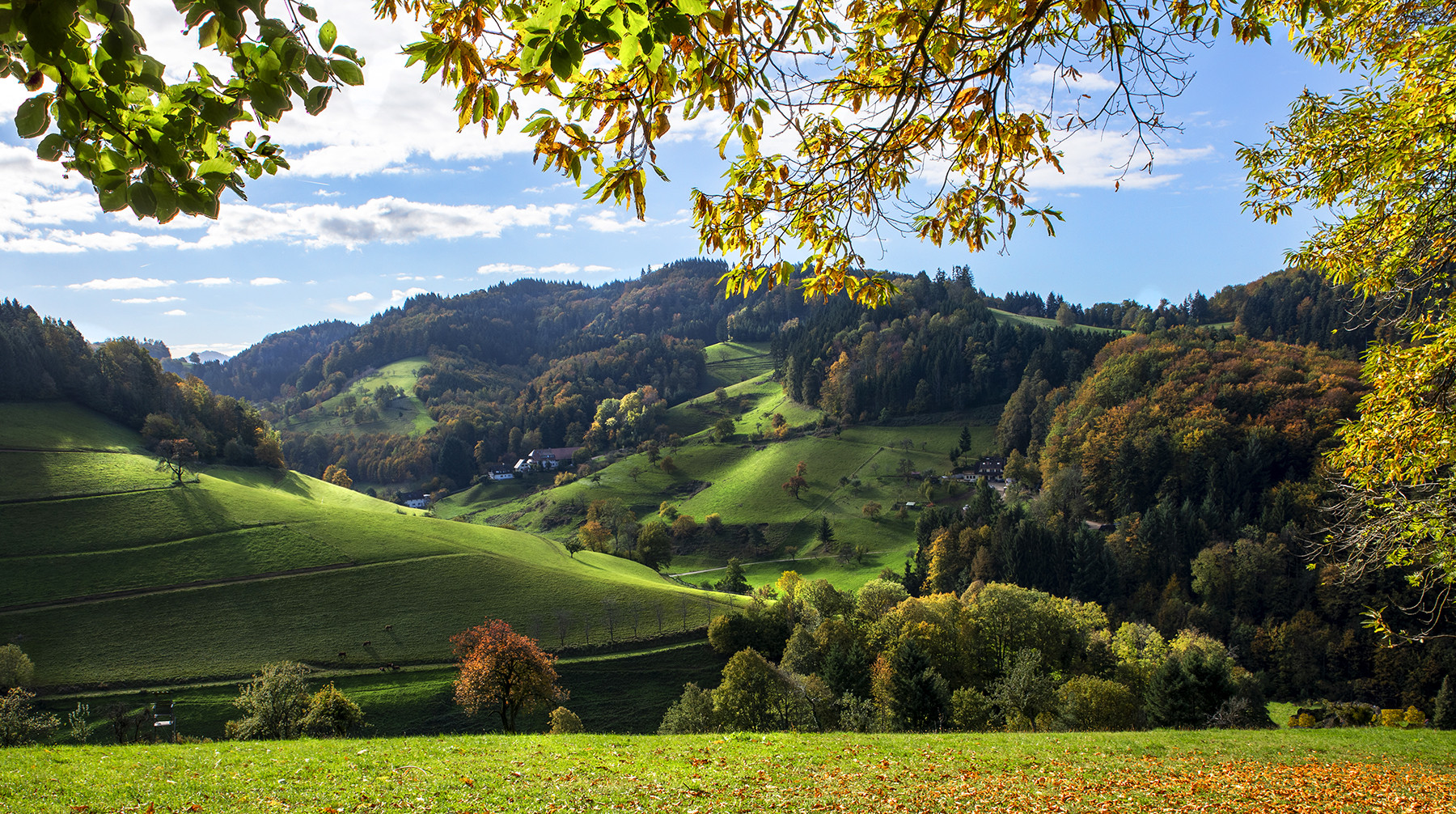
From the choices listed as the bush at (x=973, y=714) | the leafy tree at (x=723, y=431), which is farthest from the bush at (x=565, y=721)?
the leafy tree at (x=723, y=431)

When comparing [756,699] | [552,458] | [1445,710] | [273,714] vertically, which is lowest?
[1445,710]

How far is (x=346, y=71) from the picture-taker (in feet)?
10.1

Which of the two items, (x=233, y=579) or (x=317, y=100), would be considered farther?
(x=233, y=579)

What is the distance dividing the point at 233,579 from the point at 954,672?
5810cm

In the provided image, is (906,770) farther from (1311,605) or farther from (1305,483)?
(1305,483)

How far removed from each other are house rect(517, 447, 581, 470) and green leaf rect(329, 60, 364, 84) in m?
162

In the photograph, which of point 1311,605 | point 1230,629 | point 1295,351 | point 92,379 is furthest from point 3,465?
point 1295,351

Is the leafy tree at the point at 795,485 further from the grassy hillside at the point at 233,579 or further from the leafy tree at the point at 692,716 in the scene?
the leafy tree at the point at 692,716

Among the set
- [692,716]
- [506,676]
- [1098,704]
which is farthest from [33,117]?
[1098,704]

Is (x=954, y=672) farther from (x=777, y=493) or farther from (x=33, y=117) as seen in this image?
(x=777, y=493)

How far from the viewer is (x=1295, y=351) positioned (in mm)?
114188

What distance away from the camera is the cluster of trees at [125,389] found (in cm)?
9669

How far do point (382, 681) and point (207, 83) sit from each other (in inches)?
2073

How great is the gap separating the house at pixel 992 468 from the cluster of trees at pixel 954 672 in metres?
63.5
